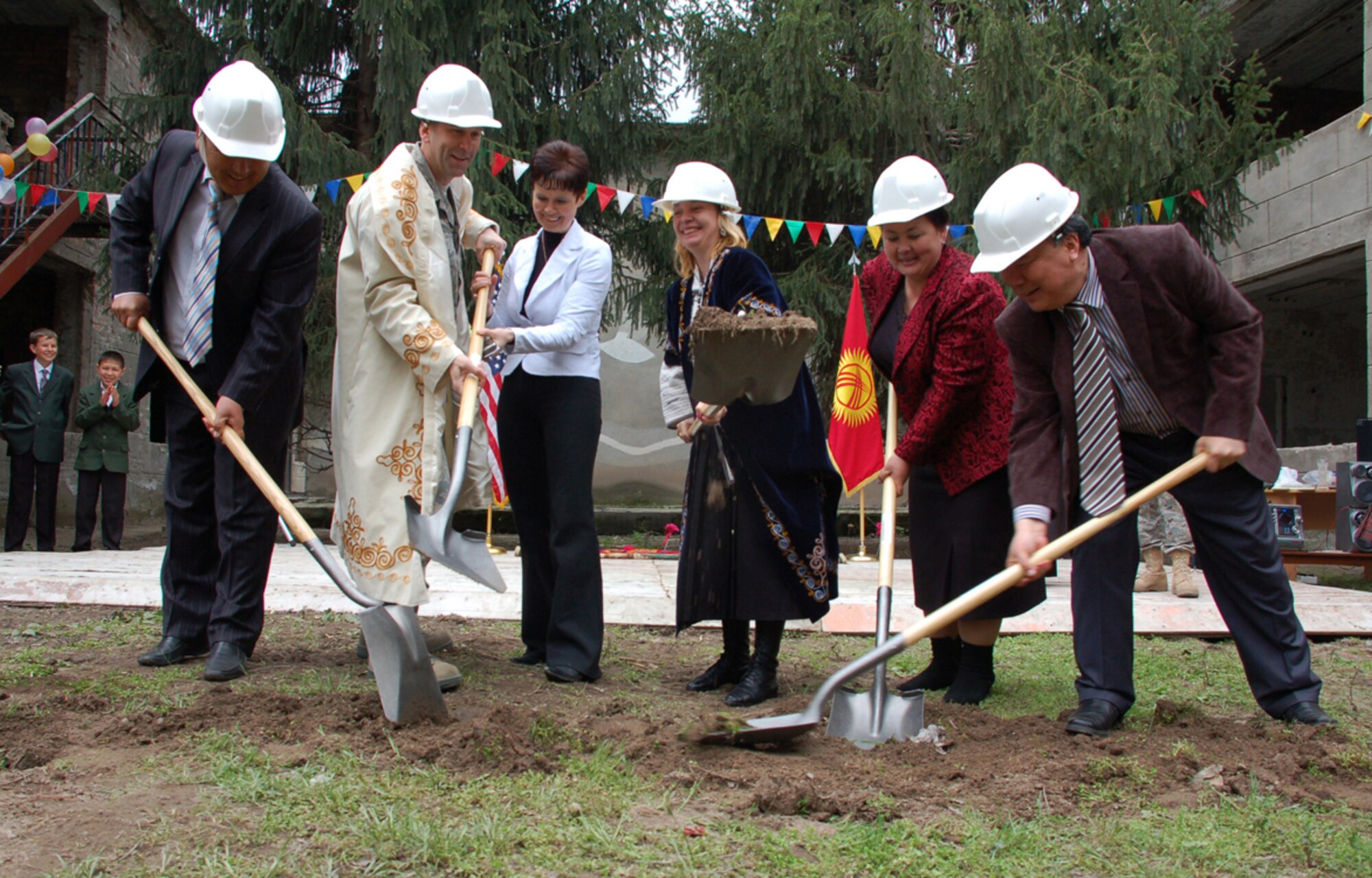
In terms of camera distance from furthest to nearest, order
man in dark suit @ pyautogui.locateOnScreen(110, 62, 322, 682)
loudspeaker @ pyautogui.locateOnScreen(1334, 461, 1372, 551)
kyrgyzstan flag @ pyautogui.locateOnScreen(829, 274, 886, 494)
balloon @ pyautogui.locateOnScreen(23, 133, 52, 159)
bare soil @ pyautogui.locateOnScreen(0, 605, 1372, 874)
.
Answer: balloon @ pyautogui.locateOnScreen(23, 133, 52, 159)
kyrgyzstan flag @ pyautogui.locateOnScreen(829, 274, 886, 494)
loudspeaker @ pyautogui.locateOnScreen(1334, 461, 1372, 551)
man in dark suit @ pyautogui.locateOnScreen(110, 62, 322, 682)
bare soil @ pyautogui.locateOnScreen(0, 605, 1372, 874)

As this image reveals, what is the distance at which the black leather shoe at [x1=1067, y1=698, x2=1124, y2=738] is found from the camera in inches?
101

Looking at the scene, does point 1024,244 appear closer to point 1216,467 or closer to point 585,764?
point 1216,467

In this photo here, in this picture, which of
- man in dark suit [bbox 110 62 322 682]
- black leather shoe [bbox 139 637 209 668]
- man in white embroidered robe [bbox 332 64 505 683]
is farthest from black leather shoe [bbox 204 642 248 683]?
man in white embroidered robe [bbox 332 64 505 683]

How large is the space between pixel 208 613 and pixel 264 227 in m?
1.19

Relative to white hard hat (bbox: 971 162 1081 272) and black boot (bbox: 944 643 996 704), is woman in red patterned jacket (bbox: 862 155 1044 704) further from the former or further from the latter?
white hard hat (bbox: 971 162 1081 272)

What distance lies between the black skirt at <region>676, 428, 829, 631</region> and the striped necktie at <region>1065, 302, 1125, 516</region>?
2.82ft

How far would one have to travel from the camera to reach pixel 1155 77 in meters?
8.35

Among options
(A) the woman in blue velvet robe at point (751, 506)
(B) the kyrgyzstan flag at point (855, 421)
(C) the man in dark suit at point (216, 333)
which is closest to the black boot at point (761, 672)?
(A) the woman in blue velvet robe at point (751, 506)

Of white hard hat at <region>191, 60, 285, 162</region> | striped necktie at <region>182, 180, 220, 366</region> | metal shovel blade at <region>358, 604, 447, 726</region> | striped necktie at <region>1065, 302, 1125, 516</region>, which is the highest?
white hard hat at <region>191, 60, 285, 162</region>

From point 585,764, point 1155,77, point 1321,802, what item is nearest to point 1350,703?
point 1321,802

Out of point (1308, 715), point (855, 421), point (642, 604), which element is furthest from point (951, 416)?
point (855, 421)

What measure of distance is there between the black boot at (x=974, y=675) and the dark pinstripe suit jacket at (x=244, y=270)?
Result: 2214 millimetres

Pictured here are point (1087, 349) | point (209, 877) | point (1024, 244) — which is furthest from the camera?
point (1087, 349)

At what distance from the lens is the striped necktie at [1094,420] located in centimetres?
271
